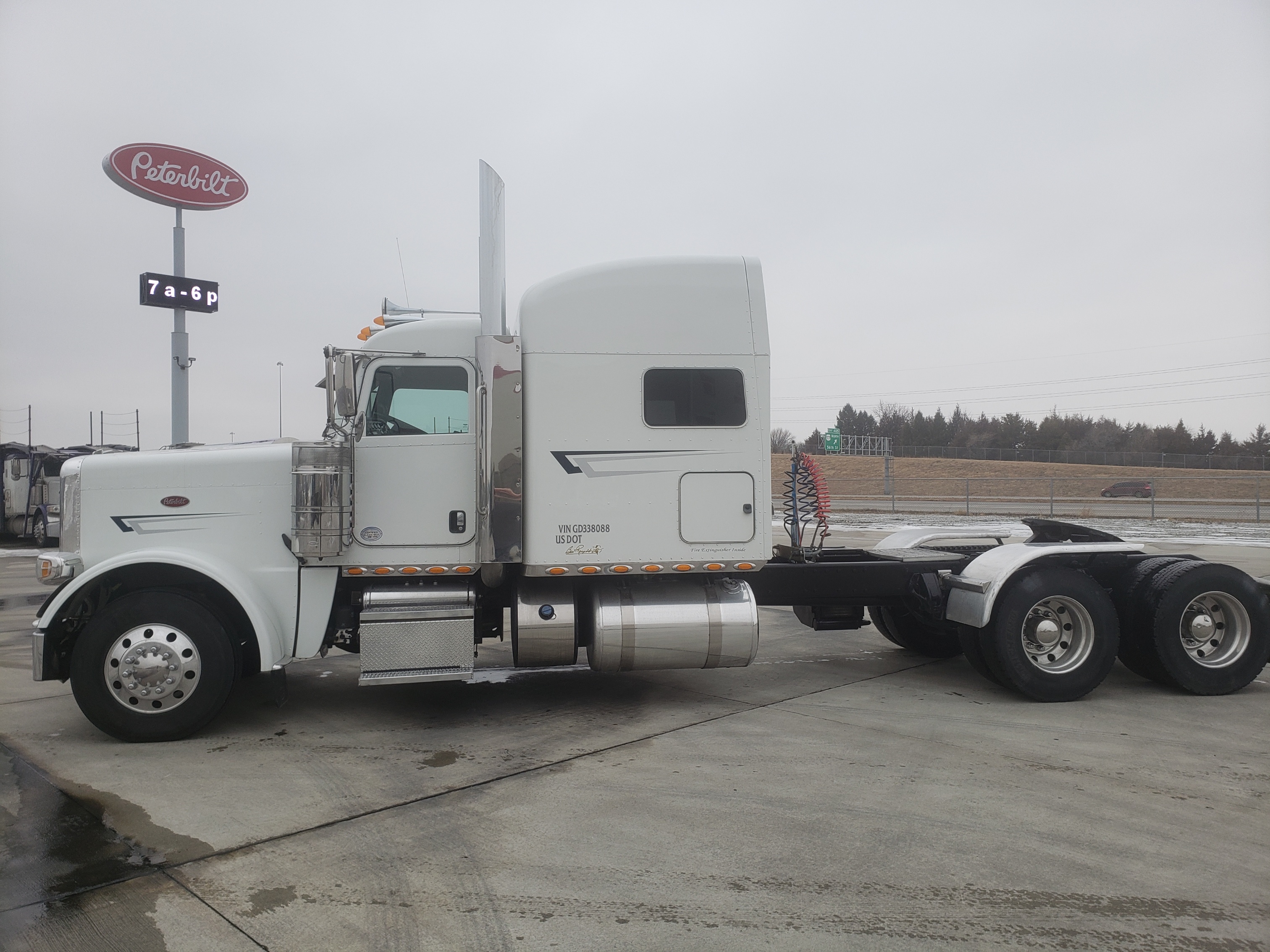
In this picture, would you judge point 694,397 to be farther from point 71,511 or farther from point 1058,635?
point 71,511

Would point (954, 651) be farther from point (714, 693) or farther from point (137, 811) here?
point (137, 811)

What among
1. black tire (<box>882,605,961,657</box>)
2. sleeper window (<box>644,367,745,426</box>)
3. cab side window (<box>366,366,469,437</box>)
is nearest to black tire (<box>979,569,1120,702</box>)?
black tire (<box>882,605,961,657</box>)

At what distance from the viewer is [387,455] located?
5840 millimetres

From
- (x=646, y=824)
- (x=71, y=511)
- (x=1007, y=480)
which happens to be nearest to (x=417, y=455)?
(x=71, y=511)

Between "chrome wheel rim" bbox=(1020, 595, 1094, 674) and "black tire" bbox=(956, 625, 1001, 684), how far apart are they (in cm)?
32

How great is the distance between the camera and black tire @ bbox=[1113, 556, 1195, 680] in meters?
6.52

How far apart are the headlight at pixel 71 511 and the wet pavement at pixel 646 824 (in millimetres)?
1299

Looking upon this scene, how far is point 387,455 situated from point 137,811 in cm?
261

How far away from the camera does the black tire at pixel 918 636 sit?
805 cm

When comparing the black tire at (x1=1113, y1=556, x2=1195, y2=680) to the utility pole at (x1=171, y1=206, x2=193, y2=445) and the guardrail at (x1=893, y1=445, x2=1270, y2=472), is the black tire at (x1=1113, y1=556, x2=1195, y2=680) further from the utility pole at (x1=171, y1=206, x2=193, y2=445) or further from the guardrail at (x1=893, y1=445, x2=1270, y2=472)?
the guardrail at (x1=893, y1=445, x2=1270, y2=472)

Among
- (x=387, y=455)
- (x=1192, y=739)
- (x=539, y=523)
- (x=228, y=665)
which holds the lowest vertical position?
(x=1192, y=739)

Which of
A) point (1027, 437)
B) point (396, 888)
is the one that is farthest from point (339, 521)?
point (1027, 437)

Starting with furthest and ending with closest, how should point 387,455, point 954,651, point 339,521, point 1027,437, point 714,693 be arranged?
point 1027,437, point 954,651, point 714,693, point 387,455, point 339,521

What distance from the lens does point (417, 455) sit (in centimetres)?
586
